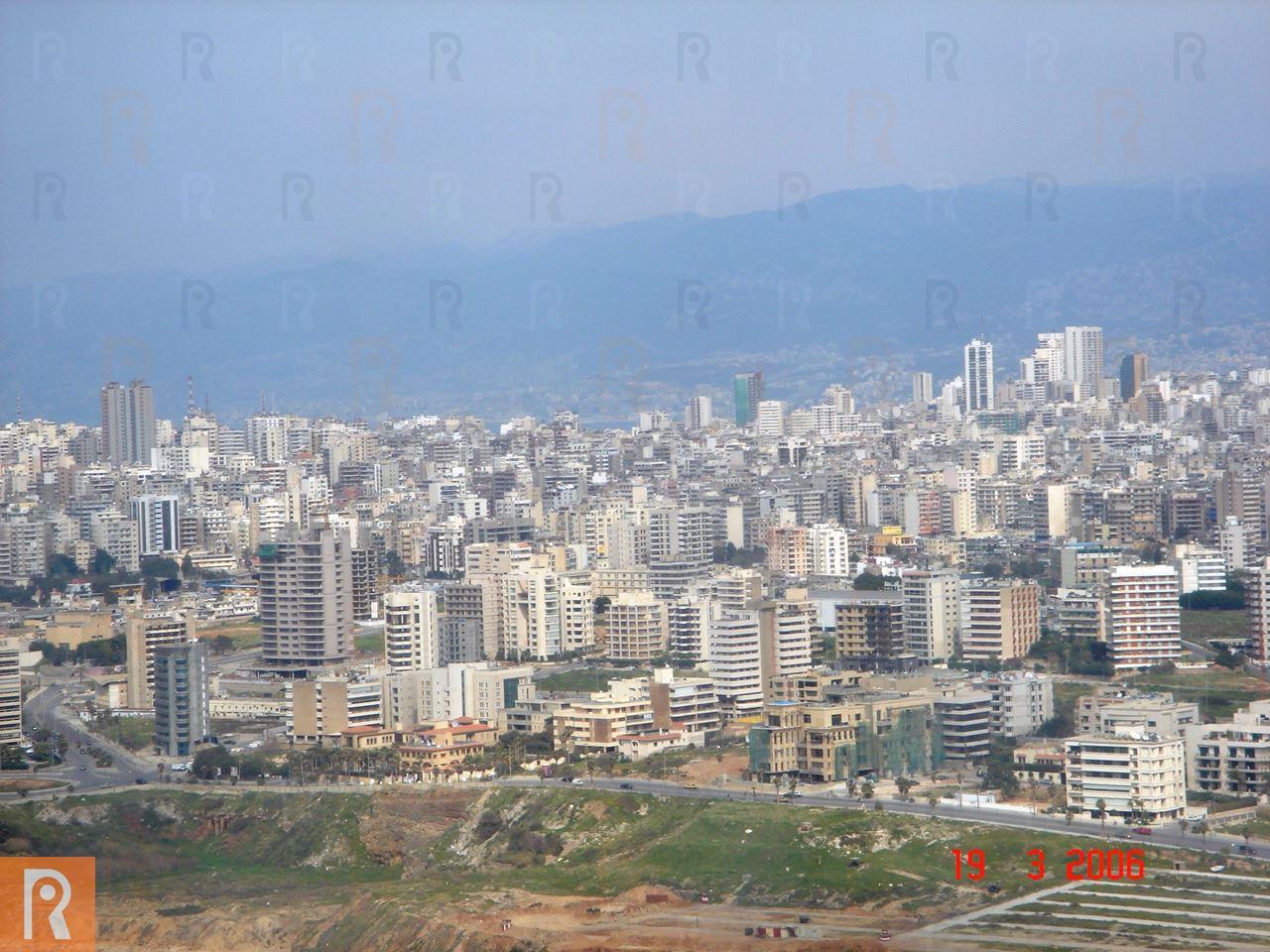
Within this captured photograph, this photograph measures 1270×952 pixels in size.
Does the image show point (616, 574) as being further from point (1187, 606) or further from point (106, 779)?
point (106, 779)

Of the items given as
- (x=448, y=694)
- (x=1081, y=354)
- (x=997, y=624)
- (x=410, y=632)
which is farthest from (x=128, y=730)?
(x=1081, y=354)

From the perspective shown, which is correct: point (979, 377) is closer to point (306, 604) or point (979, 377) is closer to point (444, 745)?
point (306, 604)

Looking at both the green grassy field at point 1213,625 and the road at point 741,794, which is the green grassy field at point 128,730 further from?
the green grassy field at point 1213,625

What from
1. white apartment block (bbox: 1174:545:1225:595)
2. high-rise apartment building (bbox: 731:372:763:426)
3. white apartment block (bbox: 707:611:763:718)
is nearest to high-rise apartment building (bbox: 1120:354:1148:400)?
high-rise apartment building (bbox: 731:372:763:426)

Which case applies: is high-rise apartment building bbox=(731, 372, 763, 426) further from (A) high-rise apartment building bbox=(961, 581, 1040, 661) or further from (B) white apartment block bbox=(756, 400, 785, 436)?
(A) high-rise apartment building bbox=(961, 581, 1040, 661)

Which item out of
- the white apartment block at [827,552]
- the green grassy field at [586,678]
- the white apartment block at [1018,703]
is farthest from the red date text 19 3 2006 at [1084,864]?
the white apartment block at [827,552]
